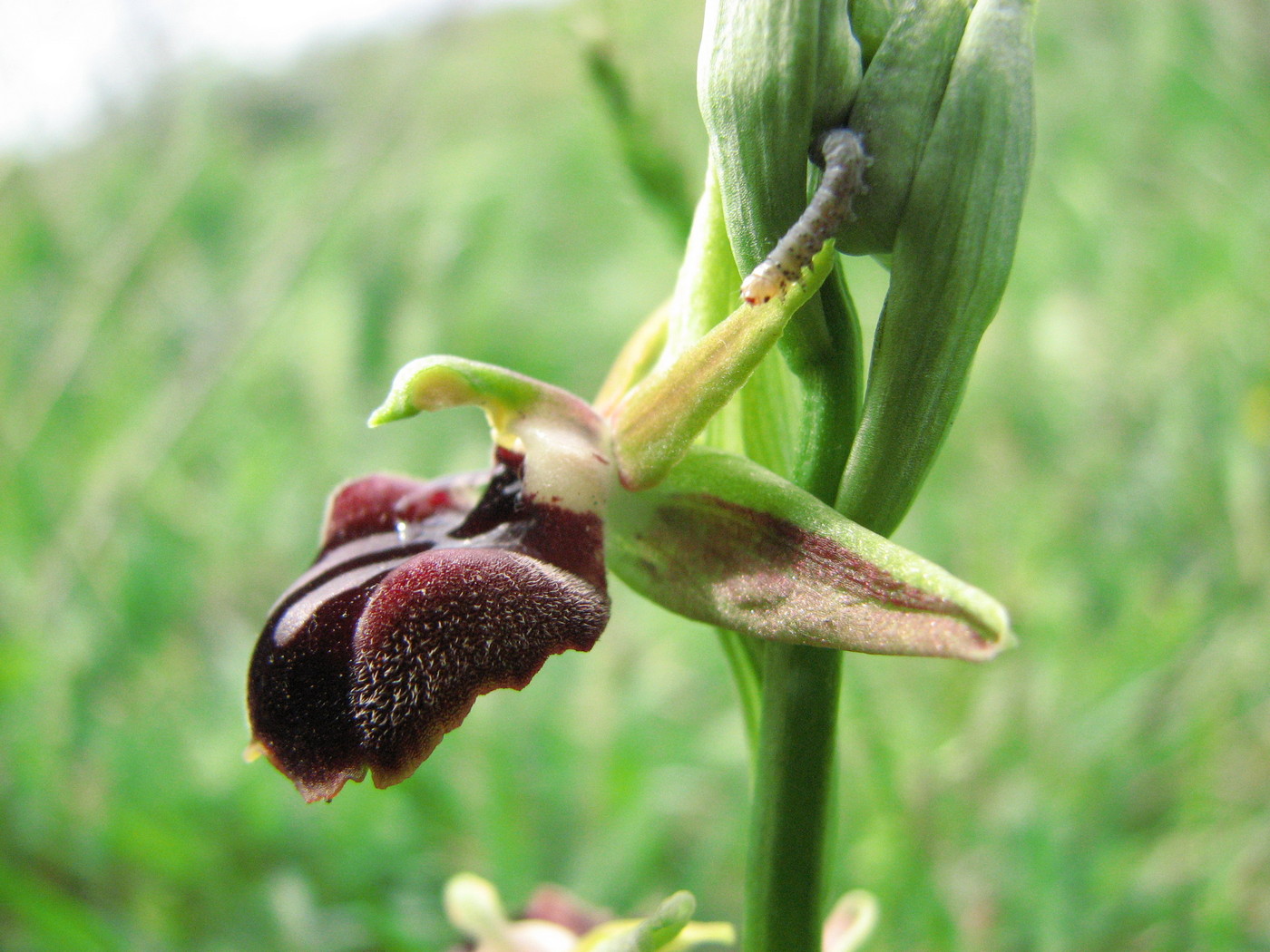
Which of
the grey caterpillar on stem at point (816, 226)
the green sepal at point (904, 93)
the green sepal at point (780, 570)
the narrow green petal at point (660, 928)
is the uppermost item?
the green sepal at point (904, 93)

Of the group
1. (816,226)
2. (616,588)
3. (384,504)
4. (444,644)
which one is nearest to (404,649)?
(444,644)

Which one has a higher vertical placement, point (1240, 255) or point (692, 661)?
point (1240, 255)

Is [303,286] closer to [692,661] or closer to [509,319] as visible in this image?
[509,319]

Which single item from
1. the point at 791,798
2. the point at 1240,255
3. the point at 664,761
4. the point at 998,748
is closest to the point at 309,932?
the point at 664,761

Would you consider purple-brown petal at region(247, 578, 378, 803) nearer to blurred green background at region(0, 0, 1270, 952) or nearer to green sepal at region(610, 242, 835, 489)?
green sepal at region(610, 242, 835, 489)

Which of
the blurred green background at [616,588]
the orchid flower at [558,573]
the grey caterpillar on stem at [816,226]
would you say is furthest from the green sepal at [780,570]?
the blurred green background at [616,588]

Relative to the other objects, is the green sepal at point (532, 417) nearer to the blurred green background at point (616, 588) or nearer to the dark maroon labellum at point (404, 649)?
the dark maroon labellum at point (404, 649)

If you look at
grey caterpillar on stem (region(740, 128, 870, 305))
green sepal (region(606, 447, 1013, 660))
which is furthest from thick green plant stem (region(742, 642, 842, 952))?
grey caterpillar on stem (region(740, 128, 870, 305))

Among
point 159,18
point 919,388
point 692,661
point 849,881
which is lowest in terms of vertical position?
point 849,881

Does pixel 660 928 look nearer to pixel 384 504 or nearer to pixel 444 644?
pixel 444 644
